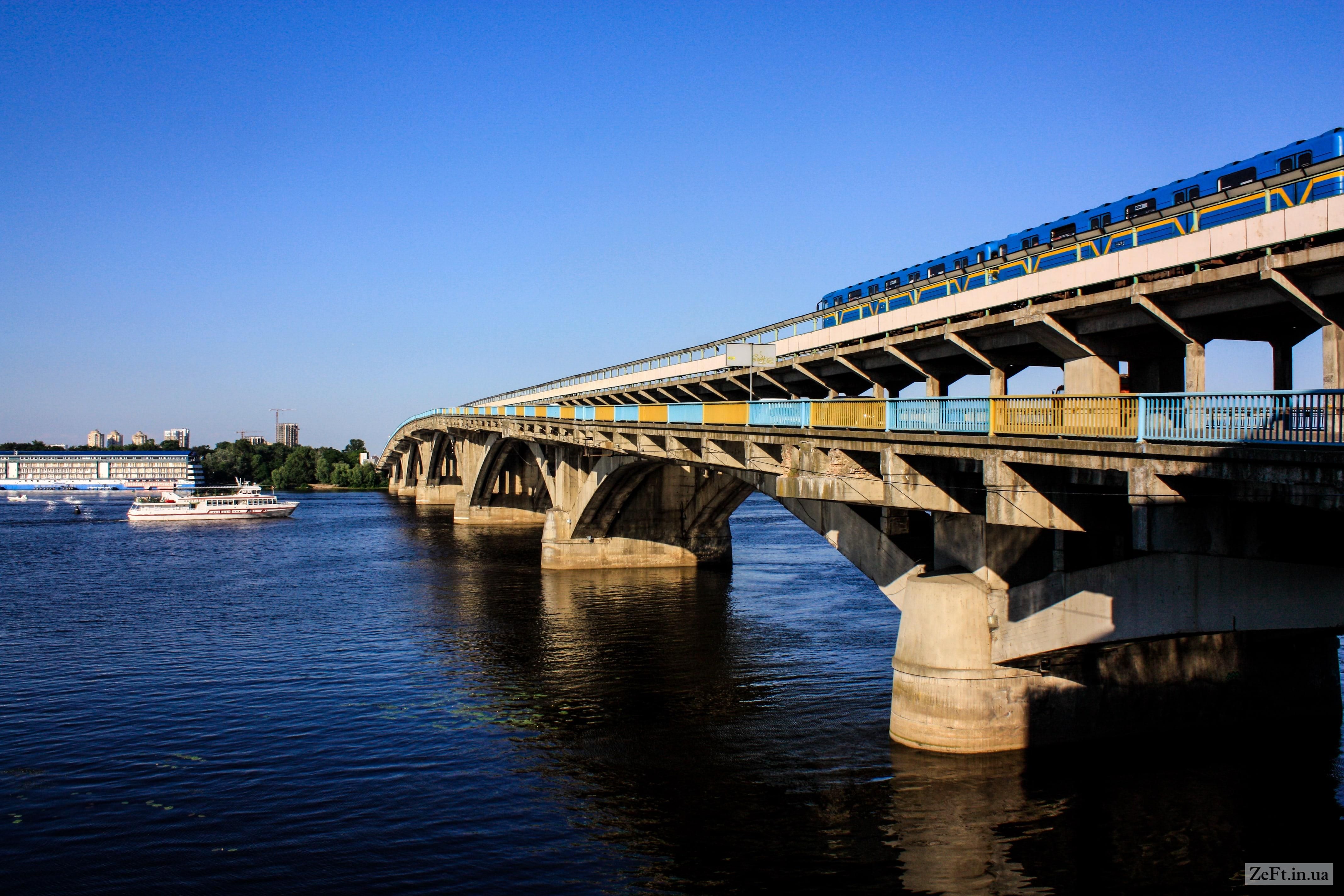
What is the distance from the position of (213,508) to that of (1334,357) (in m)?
107

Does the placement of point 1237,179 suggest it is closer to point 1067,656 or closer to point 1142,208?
point 1142,208

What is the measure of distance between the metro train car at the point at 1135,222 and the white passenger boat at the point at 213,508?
8397 centimetres

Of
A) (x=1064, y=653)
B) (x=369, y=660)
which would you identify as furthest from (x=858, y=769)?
(x=369, y=660)

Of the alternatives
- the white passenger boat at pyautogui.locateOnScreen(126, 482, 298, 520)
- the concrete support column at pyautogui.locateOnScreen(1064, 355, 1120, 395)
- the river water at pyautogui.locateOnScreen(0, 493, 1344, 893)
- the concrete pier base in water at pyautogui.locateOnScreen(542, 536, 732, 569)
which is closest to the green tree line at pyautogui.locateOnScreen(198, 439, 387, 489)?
the white passenger boat at pyautogui.locateOnScreen(126, 482, 298, 520)

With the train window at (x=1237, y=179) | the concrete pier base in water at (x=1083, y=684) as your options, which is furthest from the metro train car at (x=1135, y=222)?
the concrete pier base in water at (x=1083, y=684)

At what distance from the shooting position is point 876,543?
24.7m

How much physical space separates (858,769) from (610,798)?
5.37 metres

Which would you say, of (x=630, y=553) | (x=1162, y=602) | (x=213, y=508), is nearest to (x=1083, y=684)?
(x=1162, y=602)

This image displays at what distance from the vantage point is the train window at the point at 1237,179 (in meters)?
24.7

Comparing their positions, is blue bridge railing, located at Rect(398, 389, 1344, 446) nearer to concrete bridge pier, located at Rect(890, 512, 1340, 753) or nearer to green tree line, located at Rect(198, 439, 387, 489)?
concrete bridge pier, located at Rect(890, 512, 1340, 753)

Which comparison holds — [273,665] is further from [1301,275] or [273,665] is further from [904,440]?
[1301,275]

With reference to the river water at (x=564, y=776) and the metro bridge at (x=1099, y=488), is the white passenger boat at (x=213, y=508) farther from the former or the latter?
the metro bridge at (x=1099, y=488)

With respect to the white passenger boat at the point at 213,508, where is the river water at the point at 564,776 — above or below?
below

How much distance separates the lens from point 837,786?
62.6 feet
